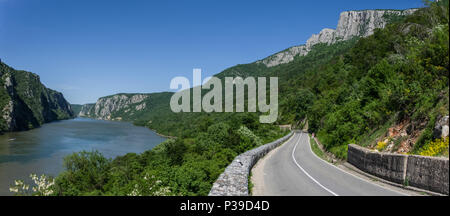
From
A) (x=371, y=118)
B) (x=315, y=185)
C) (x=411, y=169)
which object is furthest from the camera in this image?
(x=371, y=118)

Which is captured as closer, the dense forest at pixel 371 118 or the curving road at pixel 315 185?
the curving road at pixel 315 185

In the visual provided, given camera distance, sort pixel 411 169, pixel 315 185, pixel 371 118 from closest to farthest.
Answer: pixel 411 169, pixel 315 185, pixel 371 118

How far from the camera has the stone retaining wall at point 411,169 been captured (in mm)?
7473

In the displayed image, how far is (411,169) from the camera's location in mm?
8914

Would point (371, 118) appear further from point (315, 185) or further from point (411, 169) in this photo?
point (411, 169)

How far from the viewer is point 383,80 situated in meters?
21.5

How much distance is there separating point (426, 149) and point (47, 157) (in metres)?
72.0

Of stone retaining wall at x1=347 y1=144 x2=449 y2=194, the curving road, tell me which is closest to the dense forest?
stone retaining wall at x1=347 y1=144 x2=449 y2=194

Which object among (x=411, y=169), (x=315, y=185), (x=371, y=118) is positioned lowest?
(x=315, y=185)

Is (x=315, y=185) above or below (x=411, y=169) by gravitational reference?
below

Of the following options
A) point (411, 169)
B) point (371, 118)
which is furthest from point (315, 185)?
point (371, 118)

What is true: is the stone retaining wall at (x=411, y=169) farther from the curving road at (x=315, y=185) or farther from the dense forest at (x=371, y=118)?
the dense forest at (x=371, y=118)

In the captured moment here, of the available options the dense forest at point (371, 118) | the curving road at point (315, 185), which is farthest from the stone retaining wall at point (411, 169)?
the dense forest at point (371, 118)
